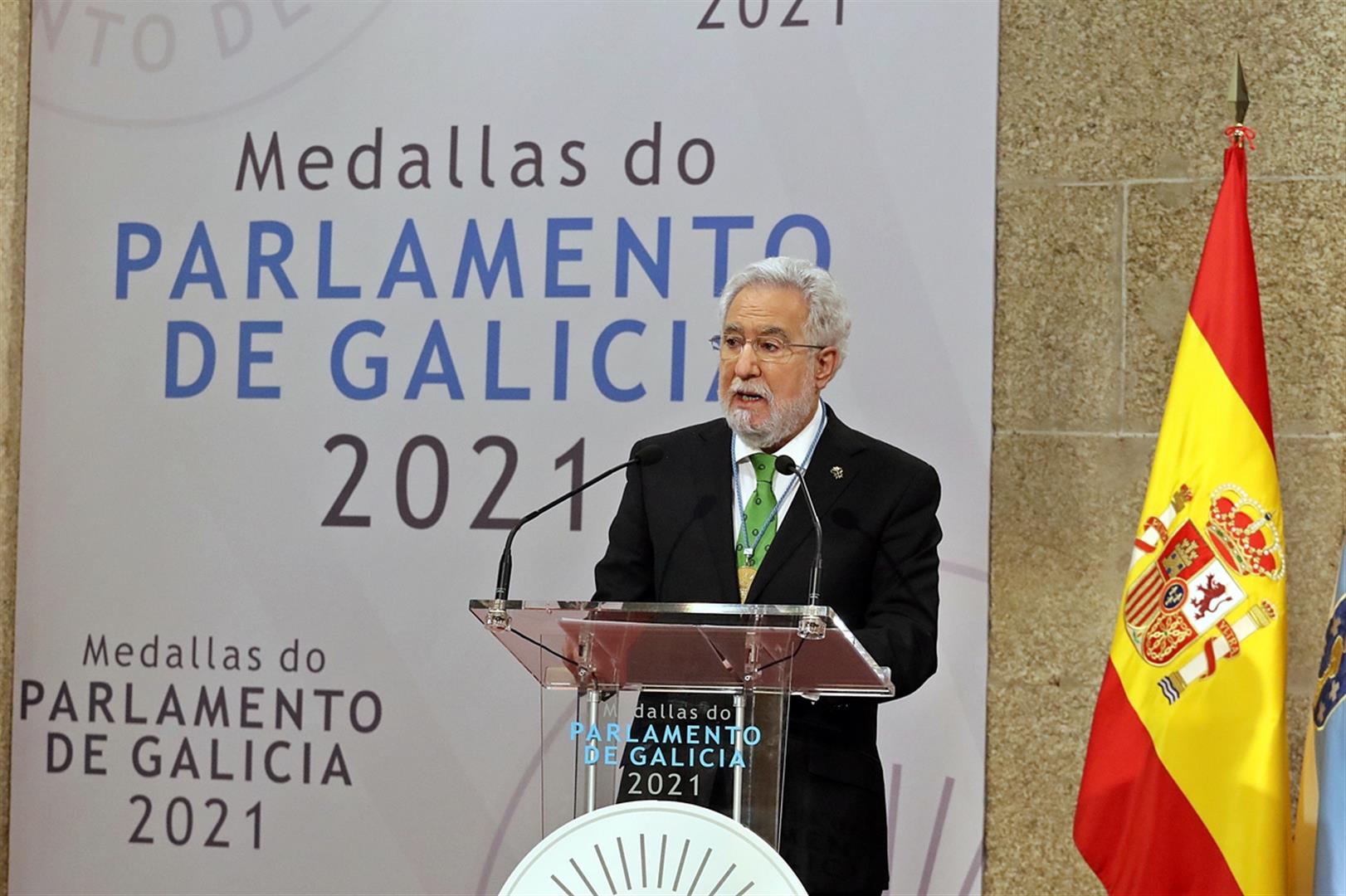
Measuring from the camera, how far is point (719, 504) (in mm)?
3131

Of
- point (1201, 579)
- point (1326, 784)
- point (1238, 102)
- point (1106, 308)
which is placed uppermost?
point (1238, 102)

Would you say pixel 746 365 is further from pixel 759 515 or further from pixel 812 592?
pixel 812 592

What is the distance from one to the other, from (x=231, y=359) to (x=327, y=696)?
2.99 ft

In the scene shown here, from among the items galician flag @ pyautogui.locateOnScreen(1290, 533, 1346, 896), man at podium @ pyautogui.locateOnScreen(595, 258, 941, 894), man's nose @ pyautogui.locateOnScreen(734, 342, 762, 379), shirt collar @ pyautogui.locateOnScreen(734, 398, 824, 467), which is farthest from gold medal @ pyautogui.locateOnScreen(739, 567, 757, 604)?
galician flag @ pyautogui.locateOnScreen(1290, 533, 1346, 896)

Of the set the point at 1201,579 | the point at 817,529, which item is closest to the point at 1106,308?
the point at 1201,579

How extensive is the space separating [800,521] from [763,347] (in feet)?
1.18

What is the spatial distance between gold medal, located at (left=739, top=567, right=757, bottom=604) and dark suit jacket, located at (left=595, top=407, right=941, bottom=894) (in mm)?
19

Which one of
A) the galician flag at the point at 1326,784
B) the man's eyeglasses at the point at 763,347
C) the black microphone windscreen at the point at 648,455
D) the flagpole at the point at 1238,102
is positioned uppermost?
the flagpole at the point at 1238,102

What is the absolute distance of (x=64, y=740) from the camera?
4.59 meters

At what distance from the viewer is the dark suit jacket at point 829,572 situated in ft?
9.29

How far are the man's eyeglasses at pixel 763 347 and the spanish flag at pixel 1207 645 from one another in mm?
852

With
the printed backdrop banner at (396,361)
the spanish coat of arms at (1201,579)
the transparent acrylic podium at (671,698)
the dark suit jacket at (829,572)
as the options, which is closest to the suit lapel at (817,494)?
the dark suit jacket at (829,572)

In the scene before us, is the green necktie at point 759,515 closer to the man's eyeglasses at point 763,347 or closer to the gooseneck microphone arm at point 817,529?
the man's eyeglasses at point 763,347

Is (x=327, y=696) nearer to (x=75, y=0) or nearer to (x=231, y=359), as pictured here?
(x=231, y=359)
